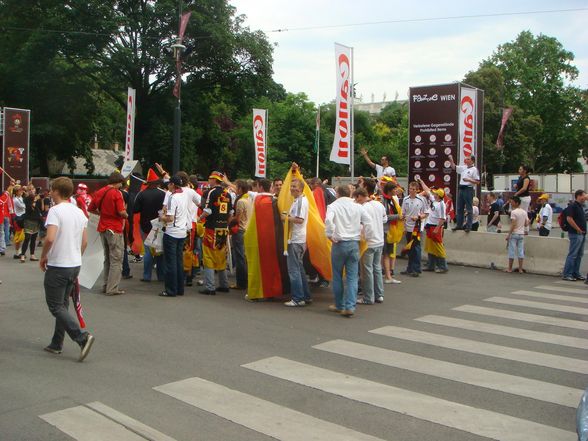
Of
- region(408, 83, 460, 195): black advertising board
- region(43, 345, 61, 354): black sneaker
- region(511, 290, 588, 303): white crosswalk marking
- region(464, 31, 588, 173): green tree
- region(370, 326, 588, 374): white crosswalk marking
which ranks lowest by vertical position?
region(370, 326, 588, 374): white crosswalk marking

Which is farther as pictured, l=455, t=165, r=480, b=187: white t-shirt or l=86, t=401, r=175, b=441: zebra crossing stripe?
l=455, t=165, r=480, b=187: white t-shirt

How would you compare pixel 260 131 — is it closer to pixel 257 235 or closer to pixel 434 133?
pixel 434 133

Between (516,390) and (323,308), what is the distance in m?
4.06

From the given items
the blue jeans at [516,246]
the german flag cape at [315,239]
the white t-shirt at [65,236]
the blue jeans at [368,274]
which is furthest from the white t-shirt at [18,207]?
the blue jeans at [516,246]

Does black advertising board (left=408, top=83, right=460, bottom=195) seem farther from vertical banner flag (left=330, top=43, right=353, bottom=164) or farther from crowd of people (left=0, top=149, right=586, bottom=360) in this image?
crowd of people (left=0, top=149, right=586, bottom=360)

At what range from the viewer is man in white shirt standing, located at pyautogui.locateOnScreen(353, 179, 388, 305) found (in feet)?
30.1

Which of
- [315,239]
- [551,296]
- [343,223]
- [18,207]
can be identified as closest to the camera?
[343,223]

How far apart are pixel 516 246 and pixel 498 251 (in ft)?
Result: 2.60

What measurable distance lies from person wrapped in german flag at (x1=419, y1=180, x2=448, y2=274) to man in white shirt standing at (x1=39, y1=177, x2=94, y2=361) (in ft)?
26.8

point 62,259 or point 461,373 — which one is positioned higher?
point 62,259

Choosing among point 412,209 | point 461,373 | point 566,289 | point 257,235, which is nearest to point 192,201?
point 257,235

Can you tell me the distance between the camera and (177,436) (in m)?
4.42

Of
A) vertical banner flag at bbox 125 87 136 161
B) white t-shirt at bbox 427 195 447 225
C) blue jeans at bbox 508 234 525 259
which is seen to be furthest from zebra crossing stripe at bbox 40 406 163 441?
vertical banner flag at bbox 125 87 136 161

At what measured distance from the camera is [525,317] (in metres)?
8.80
